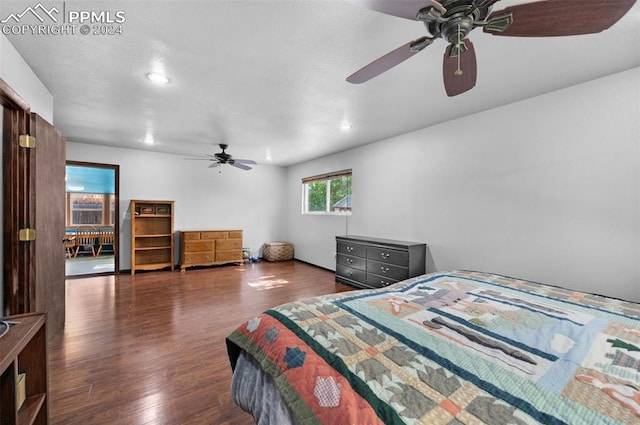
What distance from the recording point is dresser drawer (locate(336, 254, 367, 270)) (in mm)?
4227

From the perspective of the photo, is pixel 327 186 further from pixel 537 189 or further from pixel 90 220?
pixel 90 220

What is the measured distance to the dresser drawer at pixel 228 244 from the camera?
5938 millimetres

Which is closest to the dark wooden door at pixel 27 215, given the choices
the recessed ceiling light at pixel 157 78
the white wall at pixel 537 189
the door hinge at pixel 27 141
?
the door hinge at pixel 27 141

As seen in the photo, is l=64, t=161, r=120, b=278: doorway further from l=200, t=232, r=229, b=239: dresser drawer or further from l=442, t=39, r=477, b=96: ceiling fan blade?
l=442, t=39, r=477, b=96: ceiling fan blade

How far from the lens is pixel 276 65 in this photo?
2154 millimetres

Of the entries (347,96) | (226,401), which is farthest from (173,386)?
(347,96)

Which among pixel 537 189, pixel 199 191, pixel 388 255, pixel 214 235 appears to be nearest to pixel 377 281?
pixel 388 255

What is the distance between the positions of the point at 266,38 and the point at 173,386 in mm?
2522

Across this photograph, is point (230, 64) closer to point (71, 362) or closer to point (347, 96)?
point (347, 96)

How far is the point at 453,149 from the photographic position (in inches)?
136

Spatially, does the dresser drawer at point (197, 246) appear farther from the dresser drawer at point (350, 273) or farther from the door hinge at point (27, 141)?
the door hinge at point (27, 141)

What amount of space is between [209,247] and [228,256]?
46cm

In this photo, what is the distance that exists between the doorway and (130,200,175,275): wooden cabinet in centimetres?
74

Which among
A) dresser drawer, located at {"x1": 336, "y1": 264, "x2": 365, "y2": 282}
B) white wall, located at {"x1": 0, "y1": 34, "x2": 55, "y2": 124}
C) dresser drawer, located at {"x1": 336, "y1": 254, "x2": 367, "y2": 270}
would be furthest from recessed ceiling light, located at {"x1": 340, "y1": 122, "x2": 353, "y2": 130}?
white wall, located at {"x1": 0, "y1": 34, "x2": 55, "y2": 124}
